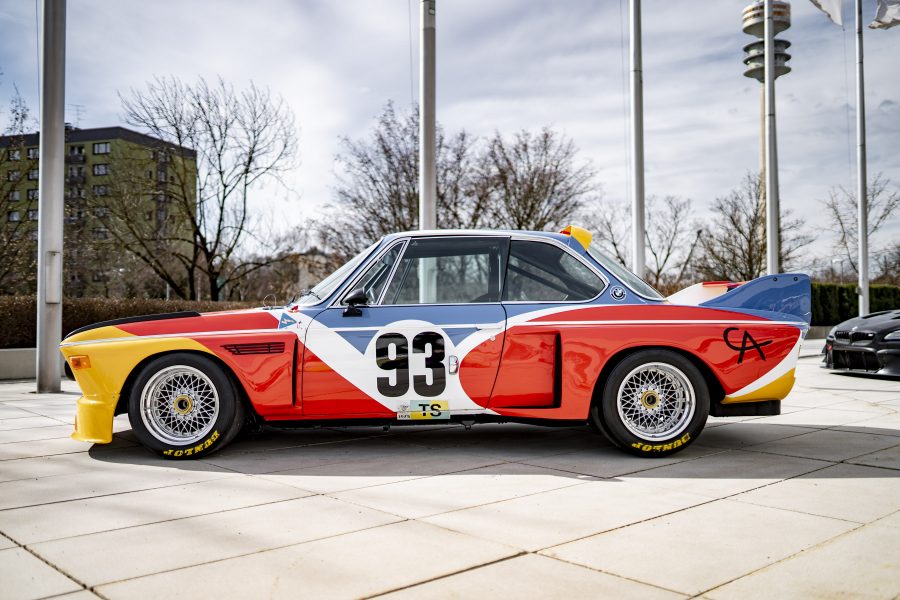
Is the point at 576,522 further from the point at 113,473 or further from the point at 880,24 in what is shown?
the point at 880,24

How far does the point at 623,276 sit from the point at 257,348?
274cm

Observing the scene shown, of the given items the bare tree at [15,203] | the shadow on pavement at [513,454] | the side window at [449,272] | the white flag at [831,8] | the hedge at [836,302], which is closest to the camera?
the shadow on pavement at [513,454]

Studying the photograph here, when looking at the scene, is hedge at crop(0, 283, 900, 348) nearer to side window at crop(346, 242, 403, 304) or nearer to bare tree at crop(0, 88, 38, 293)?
bare tree at crop(0, 88, 38, 293)

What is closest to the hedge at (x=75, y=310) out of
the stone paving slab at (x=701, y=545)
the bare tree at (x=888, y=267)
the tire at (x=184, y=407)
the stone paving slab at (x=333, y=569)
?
the tire at (x=184, y=407)

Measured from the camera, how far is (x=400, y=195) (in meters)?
23.6

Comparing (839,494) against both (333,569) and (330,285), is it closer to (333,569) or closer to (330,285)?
(333,569)

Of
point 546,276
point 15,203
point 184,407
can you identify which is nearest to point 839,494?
point 546,276

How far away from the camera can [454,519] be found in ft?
12.9

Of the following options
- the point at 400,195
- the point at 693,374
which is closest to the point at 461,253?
the point at 693,374

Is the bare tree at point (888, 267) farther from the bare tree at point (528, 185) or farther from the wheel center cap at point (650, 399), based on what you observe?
the wheel center cap at point (650, 399)

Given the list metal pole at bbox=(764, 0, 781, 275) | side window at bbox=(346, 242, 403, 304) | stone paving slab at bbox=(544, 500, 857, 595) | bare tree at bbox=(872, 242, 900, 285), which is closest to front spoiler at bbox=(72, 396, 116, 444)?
side window at bbox=(346, 242, 403, 304)

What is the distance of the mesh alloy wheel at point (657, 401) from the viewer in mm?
5473

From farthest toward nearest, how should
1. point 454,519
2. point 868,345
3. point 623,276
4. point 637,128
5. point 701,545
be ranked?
point 637,128 → point 868,345 → point 623,276 → point 454,519 → point 701,545

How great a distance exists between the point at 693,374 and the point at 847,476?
1.14 meters
